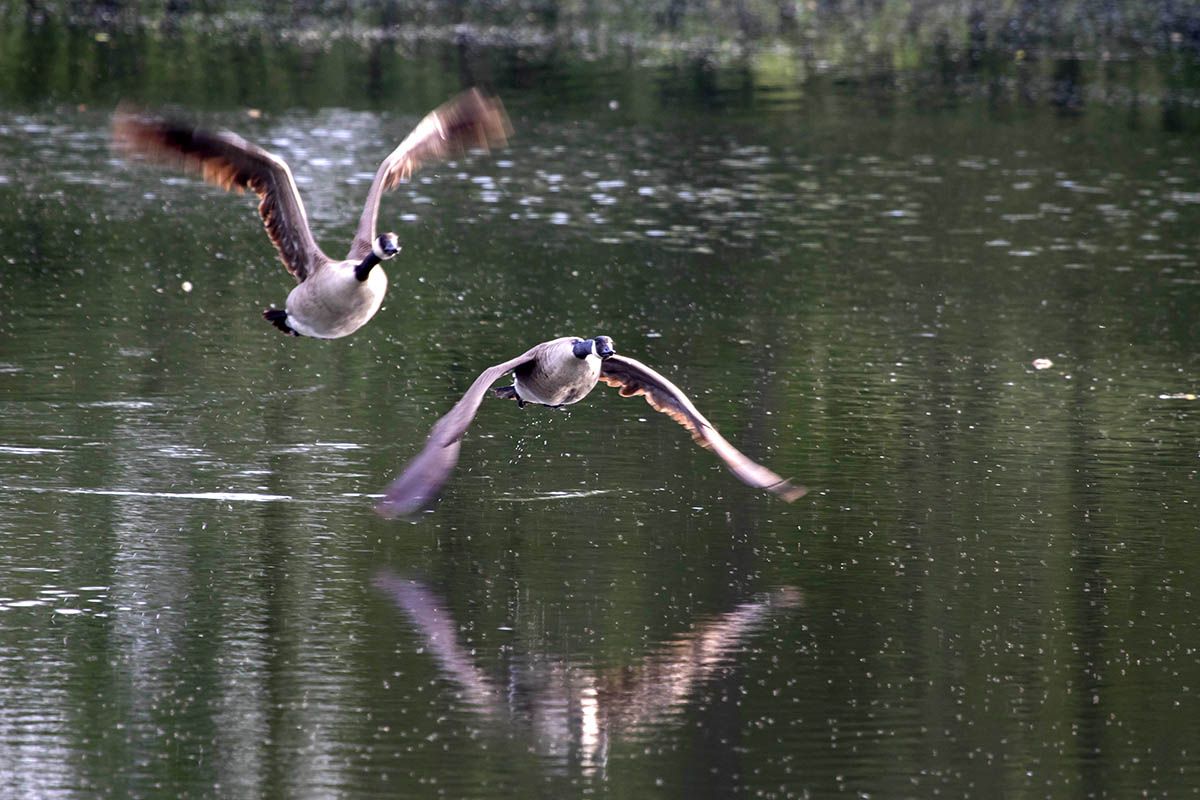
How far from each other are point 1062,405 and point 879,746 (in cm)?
626

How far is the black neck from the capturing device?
10109mm

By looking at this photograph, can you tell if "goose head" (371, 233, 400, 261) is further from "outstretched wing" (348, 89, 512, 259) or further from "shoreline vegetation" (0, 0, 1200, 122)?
"shoreline vegetation" (0, 0, 1200, 122)

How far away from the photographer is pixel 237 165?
10.7 meters

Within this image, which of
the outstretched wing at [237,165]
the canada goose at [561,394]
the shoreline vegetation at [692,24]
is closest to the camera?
the canada goose at [561,394]

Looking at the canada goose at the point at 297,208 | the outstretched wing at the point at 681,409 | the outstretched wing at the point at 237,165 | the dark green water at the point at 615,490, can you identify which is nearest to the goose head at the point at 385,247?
the canada goose at the point at 297,208

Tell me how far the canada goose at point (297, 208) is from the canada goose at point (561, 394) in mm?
727

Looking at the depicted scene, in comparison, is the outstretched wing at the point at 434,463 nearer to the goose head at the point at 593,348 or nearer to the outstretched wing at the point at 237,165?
the goose head at the point at 593,348

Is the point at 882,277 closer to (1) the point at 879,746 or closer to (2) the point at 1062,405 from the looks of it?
(2) the point at 1062,405

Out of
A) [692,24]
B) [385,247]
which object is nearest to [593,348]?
[385,247]

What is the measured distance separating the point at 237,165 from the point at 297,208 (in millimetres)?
400

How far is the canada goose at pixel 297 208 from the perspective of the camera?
33.8 feet

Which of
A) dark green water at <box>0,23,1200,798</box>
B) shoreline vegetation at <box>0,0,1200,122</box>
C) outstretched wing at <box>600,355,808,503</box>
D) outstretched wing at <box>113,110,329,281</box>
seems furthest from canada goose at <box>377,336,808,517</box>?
shoreline vegetation at <box>0,0,1200,122</box>

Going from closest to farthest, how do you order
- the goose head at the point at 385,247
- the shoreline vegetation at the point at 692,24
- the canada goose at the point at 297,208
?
the goose head at the point at 385,247
the canada goose at the point at 297,208
the shoreline vegetation at the point at 692,24

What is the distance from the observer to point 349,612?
955 centimetres
